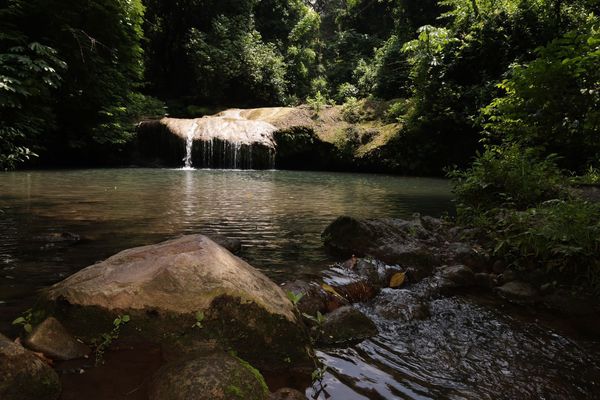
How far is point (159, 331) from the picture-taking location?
7.75ft

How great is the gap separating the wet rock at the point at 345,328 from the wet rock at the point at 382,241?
166 centimetres

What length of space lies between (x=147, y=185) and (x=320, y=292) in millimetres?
8444

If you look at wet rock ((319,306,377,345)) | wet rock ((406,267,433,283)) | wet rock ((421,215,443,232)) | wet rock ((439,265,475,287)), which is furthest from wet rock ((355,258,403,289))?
wet rock ((421,215,443,232))

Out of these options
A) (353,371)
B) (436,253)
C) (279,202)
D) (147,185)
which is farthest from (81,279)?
(147,185)

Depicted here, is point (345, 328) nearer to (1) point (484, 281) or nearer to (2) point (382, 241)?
(1) point (484, 281)

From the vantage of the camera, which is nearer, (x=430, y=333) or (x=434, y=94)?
(x=430, y=333)

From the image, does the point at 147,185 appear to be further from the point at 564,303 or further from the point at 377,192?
the point at 564,303

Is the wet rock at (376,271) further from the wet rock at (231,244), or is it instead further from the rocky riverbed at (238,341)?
the wet rock at (231,244)

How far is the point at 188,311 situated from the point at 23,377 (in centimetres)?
81

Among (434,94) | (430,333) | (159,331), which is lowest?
(430,333)

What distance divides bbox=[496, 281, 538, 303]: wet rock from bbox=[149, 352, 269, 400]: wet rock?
279 centimetres

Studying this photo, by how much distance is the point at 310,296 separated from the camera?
3348mm

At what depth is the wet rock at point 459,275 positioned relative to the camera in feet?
13.6

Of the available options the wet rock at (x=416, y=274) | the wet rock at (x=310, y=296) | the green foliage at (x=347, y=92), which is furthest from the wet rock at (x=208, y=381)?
the green foliage at (x=347, y=92)
